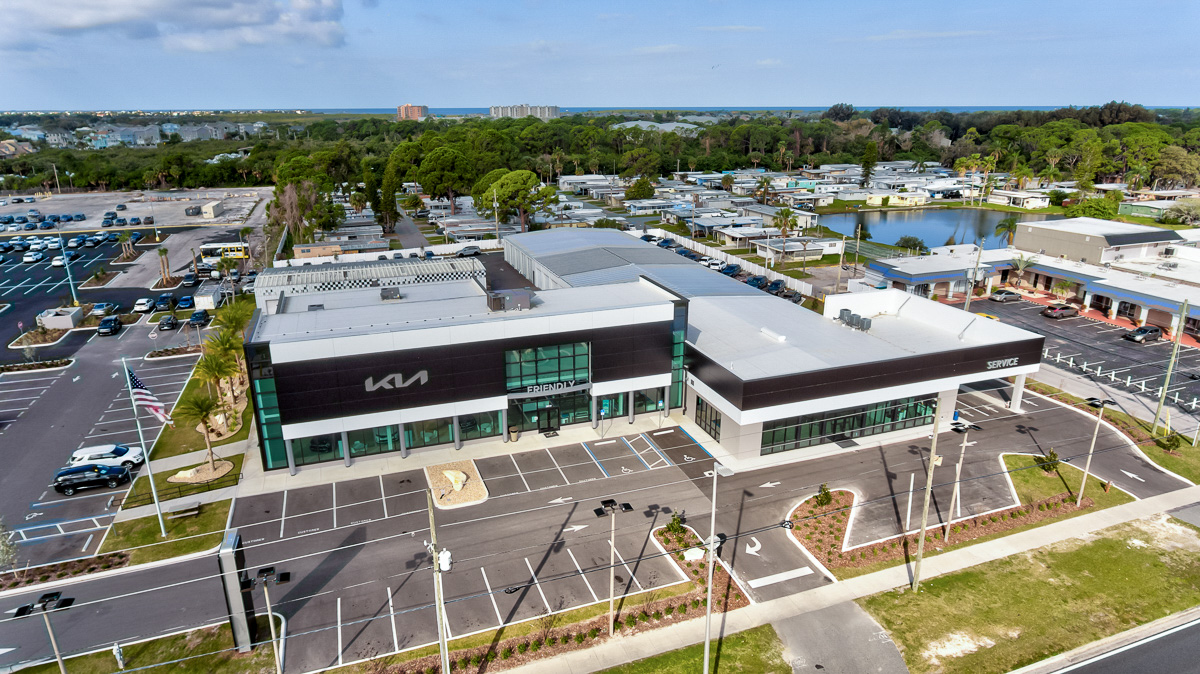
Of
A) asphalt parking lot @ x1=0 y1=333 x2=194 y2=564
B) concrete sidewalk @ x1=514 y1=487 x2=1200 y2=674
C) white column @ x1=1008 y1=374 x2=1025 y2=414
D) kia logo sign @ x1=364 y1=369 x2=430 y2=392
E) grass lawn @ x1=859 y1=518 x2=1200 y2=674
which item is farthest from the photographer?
white column @ x1=1008 y1=374 x2=1025 y2=414

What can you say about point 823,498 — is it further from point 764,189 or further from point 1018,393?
point 764,189

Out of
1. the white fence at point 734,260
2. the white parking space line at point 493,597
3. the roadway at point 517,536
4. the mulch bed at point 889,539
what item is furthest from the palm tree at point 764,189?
the white parking space line at point 493,597

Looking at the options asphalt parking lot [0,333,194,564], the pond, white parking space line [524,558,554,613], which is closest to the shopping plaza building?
asphalt parking lot [0,333,194,564]

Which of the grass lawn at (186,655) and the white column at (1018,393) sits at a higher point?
the white column at (1018,393)

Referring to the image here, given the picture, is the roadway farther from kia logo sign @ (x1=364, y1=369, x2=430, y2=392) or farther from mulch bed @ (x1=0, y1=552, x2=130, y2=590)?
kia logo sign @ (x1=364, y1=369, x2=430, y2=392)

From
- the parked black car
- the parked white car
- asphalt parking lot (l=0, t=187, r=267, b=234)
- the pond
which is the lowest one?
the parked white car

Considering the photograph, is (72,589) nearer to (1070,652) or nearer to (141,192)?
(1070,652)

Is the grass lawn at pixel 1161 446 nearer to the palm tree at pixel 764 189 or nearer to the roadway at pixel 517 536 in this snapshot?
the roadway at pixel 517 536
